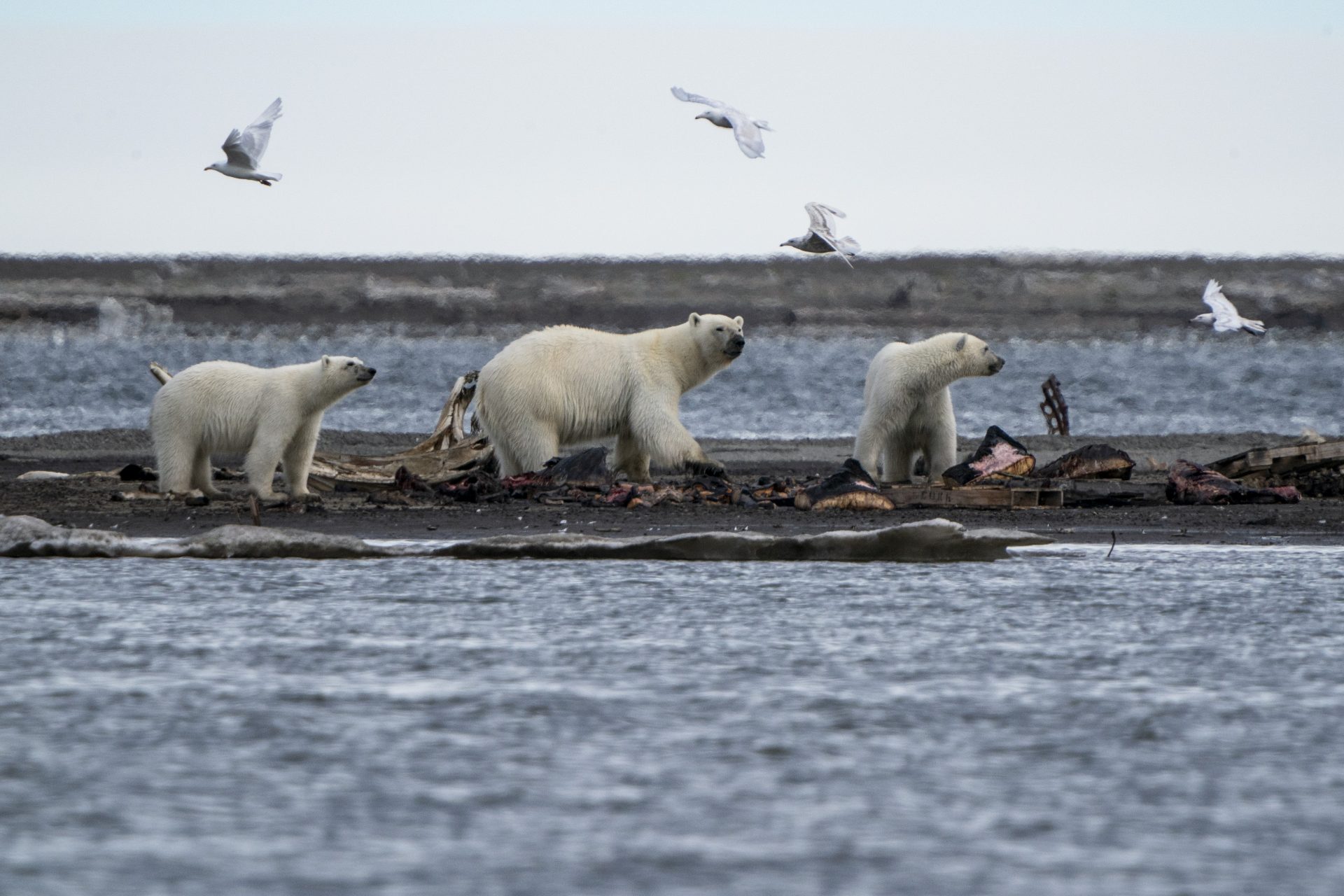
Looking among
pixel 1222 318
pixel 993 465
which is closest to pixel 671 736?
pixel 993 465

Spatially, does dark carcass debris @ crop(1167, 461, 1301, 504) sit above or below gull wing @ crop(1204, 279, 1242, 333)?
below

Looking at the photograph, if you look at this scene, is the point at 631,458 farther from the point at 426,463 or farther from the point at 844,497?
the point at 844,497

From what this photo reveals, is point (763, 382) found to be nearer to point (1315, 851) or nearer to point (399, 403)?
point (399, 403)

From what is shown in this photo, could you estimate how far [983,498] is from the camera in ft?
34.2

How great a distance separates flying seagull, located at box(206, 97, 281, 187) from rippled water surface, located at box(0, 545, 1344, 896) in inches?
195

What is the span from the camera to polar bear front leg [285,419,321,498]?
35.7 feet

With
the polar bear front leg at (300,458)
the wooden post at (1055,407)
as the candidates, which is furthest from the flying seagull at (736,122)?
the wooden post at (1055,407)

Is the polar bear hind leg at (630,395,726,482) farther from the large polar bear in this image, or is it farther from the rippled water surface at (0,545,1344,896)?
the rippled water surface at (0,545,1344,896)

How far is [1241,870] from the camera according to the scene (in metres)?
3.32

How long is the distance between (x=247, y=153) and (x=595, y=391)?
278 centimetres

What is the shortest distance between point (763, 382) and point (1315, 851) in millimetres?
29808

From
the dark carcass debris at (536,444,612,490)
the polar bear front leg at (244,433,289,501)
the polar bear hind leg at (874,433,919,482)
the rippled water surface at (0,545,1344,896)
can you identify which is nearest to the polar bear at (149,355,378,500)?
the polar bear front leg at (244,433,289,501)

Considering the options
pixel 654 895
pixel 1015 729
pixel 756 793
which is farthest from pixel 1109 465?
pixel 654 895

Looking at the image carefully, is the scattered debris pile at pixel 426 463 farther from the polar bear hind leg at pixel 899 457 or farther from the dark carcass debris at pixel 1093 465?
the dark carcass debris at pixel 1093 465
